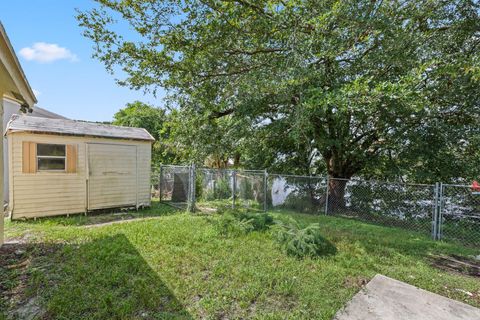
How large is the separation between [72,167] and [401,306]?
24.1ft

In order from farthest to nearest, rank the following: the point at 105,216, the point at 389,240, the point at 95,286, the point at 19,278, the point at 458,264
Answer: the point at 105,216 → the point at 389,240 → the point at 458,264 → the point at 19,278 → the point at 95,286

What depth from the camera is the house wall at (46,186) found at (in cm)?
579

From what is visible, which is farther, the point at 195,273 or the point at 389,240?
the point at 389,240

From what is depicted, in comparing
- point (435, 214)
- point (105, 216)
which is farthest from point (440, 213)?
point (105, 216)

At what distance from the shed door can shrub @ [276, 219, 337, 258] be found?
503 centimetres

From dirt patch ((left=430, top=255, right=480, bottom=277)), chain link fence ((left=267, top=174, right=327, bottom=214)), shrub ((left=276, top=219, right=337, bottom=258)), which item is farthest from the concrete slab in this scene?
chain link fence ((left=267, top=174, right=327, bottom=214))

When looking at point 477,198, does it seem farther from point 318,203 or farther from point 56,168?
point 56,168

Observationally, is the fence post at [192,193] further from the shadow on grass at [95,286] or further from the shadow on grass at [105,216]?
the shadow on grass at [95,286]

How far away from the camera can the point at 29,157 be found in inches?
233

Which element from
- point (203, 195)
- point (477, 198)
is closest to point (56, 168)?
point (203, 195)

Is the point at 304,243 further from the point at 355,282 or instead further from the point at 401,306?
the point at 401,306

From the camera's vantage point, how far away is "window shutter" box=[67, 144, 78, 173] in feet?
21.2

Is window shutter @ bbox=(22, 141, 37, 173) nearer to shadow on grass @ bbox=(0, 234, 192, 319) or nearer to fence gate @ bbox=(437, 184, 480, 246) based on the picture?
shadow on grass @ bbox=(0, 234, 192, 319)

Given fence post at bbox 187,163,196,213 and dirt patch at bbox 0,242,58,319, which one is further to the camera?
fence post at bbox 187,163,196,213
